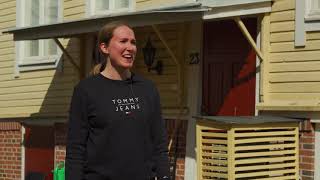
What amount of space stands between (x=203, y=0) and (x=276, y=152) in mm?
2165

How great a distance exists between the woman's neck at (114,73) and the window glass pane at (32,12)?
28.7 ft

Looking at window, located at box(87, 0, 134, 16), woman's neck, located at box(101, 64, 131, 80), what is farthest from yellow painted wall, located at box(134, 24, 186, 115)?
woman's neck, located at box(101, 64, 131, 80)

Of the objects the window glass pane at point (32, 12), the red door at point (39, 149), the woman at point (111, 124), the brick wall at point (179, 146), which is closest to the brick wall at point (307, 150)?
the brick wall at point (179, 146)

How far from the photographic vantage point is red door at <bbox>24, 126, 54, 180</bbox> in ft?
37.7

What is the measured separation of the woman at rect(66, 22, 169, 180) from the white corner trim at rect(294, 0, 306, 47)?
3930 mm

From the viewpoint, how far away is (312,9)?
7.22m

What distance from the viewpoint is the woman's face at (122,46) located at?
364 centimetres

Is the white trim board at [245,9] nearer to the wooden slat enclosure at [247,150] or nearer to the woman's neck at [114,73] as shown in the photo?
the wooden slat enclosure at [247,150]

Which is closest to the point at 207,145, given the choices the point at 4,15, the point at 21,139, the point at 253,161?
the point at 253,161

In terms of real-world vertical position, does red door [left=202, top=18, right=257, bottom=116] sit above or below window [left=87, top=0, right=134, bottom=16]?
below

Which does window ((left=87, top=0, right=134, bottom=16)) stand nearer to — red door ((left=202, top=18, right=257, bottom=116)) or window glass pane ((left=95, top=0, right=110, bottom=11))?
window glass pane ((left=95, top=0, right=110, bottom=11))

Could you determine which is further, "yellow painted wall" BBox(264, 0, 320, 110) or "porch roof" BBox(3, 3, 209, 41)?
"porch roof" BBox(3, 3, 209, 41)

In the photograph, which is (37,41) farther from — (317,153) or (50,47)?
(317,153)

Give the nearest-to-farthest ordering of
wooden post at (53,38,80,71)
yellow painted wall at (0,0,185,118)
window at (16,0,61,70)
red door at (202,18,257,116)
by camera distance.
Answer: red door at (202,18,257,116), yellow painted wall at (0,0,185,118), wooden post at (53,38,80,71), window at (16,0,61,70)
